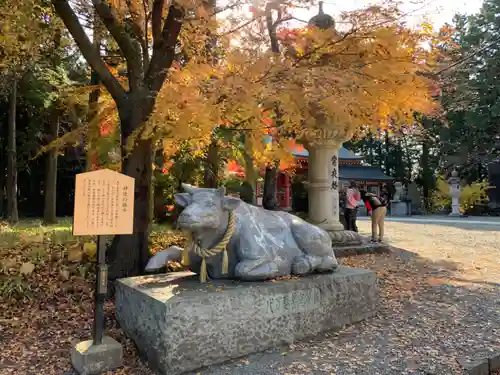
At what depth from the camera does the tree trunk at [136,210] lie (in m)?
5.16

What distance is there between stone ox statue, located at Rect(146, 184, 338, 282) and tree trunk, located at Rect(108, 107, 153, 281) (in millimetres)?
1523

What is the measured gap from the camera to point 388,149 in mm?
35906

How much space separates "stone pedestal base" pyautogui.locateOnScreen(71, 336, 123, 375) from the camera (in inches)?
126

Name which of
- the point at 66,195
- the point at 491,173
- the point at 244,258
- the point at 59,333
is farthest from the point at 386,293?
the point at 491,173

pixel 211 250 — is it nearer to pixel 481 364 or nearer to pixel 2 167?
pixel 481 364

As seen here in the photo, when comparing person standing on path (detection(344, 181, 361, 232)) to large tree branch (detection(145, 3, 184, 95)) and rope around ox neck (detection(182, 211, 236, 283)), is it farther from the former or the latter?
rope around ox neck (detection(182, 211, 236, 283))

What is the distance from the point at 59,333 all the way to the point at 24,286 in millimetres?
1110

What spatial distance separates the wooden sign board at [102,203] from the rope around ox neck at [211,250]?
56 centimetres

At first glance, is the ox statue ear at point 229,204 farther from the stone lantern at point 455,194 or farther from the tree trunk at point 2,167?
the stone lantern at point 455,194

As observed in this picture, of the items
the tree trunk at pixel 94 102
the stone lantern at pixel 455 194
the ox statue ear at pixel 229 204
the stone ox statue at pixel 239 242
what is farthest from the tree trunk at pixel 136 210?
the stone lantern at pixel 455 194

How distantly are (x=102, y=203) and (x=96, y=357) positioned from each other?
4.02 ft

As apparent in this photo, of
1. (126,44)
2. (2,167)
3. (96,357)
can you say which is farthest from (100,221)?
(2,167)

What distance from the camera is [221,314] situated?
10.9 ft

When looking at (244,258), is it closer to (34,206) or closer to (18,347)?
(18,347)
